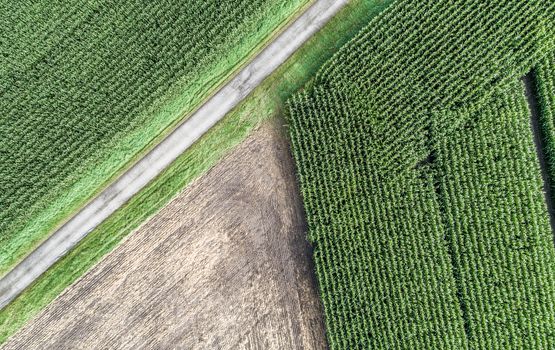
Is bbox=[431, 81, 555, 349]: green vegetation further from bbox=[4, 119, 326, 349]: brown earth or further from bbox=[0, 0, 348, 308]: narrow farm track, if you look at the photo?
bbox=[0, 0, 348, 308]: narrow farm track

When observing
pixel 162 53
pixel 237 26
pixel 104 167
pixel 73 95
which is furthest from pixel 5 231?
pixel 237 26

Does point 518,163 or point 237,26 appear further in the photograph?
point 237,26

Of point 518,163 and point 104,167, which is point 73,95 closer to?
point 104,167

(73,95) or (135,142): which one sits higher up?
(73,95)

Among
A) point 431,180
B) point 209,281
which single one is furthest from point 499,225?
point 209,281

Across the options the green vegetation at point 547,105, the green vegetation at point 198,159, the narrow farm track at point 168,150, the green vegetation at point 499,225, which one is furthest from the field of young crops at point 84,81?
the green vegetation at point 547,105

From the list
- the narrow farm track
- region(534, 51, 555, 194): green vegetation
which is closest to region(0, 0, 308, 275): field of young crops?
the narrow farm track
